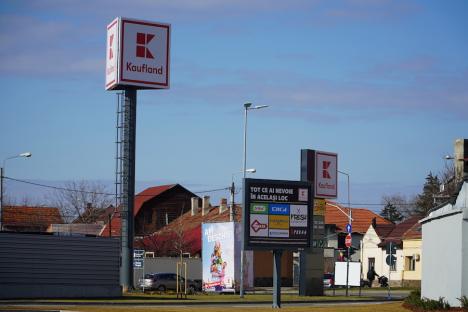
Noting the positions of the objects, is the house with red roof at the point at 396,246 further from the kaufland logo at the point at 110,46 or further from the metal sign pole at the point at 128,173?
the kaufland logo at the point at 110,46

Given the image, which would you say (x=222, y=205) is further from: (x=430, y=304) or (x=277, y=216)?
(x=430, y=304)

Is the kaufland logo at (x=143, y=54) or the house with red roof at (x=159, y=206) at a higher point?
the kaufland logo at (x=143, y=54)

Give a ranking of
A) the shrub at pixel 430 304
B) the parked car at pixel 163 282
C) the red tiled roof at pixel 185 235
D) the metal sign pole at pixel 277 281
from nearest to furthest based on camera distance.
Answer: the shrub at pixel 430 304
the metal sign pole at pixel 277 281
the parked car at pixel 163 282
the red tiled roof at pixel 185 235

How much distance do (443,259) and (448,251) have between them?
0.84 m

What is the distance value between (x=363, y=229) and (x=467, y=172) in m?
67.6

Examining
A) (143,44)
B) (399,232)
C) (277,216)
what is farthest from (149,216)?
(277,216)

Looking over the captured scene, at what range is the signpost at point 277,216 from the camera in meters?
33.9

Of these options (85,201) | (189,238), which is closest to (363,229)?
(189,238)

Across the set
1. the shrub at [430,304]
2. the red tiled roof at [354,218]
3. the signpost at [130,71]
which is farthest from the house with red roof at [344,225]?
the shrub at [430,304]

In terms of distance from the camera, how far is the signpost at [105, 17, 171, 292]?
5900 cm

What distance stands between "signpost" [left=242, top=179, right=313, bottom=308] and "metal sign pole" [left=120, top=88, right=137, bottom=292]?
82.7ft

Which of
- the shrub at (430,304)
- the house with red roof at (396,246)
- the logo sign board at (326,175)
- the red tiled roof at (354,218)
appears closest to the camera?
the shrub at (430,304)

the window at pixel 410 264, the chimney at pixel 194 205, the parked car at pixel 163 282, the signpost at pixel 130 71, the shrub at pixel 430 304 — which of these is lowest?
the parked car at pixel 163 282

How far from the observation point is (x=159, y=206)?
114 metres
